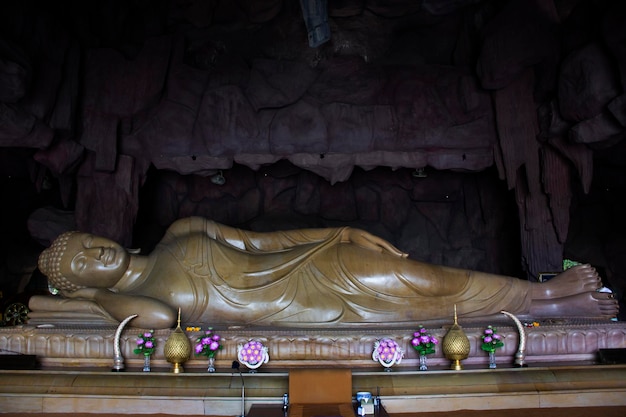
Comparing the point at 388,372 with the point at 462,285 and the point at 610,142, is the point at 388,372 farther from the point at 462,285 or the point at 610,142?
the point at 610,142

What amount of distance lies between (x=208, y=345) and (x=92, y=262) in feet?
3.84

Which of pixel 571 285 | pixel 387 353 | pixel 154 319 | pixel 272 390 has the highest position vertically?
pixel 571 285

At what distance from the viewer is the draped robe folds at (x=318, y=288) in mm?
3285

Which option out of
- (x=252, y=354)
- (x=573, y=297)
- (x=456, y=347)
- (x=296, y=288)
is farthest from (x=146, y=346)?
(x=573, y=297)

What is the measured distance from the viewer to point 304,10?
4.87 m

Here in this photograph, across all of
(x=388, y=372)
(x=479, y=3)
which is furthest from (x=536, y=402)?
(x=479, y=3)

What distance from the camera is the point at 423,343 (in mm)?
2758

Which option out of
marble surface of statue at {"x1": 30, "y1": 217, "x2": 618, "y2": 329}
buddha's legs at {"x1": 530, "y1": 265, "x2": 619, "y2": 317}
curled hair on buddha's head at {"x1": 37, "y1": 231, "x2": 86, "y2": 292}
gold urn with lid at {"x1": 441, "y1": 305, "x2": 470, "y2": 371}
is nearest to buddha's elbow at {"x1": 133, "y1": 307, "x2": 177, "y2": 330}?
marble surface of statue at {"x1": 30, "y1": 217, "x2": 618, "y2": 329}

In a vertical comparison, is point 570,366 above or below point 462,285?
below

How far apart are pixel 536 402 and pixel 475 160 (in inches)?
125

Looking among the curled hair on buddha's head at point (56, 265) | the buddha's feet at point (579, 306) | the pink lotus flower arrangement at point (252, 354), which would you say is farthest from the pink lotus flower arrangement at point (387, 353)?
the curled hair on buddha's head at point (56, 265)

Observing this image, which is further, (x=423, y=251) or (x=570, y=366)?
(x=423, y=251)

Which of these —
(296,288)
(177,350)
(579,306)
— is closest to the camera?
(177,350)

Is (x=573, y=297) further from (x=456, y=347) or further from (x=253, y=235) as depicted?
(x=253, y=235)
